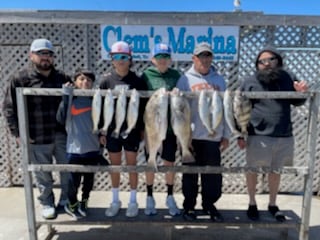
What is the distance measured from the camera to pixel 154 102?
2883mm

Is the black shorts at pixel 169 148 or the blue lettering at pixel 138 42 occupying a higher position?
the blue lettering at pixel 138 42

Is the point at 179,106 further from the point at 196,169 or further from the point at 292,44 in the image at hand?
the point at 292,44

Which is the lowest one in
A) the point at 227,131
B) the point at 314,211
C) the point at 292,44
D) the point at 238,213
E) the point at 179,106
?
the point at 314,211

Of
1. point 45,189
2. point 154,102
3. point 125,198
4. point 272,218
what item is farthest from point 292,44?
point 45,189

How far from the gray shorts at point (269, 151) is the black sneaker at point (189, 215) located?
727 millimetres

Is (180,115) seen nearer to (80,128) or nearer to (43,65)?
(80,128)

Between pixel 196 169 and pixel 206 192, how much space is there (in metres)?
0.50

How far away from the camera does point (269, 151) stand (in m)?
3.40

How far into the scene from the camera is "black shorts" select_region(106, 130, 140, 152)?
346cm

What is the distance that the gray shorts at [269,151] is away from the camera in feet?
11.1

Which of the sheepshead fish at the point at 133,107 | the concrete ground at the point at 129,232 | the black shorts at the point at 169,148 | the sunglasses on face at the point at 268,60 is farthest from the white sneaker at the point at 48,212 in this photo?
the sunglasses on face at the point at 268,60

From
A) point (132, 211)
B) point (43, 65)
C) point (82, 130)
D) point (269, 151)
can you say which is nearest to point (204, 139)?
point (269, 151)

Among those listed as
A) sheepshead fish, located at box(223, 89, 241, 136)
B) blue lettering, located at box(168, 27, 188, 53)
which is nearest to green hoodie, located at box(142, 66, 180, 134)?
sheepshead fish, located at box(223, 89, 241, 136)

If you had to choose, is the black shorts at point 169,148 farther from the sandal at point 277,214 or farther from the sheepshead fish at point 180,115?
the sandal at point 277,214
